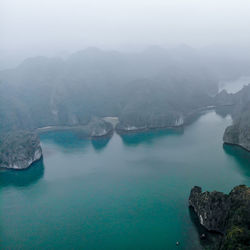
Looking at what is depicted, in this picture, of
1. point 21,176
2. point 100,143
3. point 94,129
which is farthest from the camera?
point 94,129

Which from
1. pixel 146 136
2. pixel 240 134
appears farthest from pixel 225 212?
pixel 146 136

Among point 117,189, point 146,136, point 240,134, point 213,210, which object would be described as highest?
point 240,134

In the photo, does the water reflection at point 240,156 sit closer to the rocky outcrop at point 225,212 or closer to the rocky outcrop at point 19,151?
the rocky outcrop at point 225,212

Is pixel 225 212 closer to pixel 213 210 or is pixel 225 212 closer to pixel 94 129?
pixel 213 210

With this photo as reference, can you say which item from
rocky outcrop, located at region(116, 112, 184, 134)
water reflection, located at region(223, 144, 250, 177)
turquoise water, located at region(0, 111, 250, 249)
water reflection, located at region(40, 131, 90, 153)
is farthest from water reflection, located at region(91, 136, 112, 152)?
water reflection, located at region(223, 144, 250, 177)

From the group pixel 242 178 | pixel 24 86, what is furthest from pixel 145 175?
pixel 24 86

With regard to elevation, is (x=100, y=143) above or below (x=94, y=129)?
below

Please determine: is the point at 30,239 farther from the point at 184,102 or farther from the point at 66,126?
the point at 184,102

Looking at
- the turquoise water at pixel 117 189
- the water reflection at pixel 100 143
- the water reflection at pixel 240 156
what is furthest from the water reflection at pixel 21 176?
the water reflection at pixel 240 156
